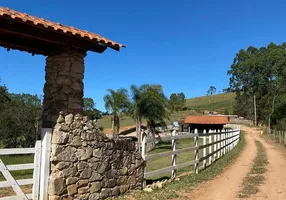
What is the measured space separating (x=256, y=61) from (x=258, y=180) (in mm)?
80101

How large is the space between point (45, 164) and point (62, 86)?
1720 millimetres

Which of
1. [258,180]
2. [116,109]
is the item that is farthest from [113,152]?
[116,109]

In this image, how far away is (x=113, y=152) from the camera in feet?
27.7

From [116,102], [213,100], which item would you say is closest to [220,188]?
[116,102]

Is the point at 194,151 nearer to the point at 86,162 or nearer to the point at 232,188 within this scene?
the point at 232,188

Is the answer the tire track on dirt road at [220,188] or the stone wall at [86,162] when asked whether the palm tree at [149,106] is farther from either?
the stone wall at [86,162]

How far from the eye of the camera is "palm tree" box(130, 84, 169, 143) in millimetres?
39156

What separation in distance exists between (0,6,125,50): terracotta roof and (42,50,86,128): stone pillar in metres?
0.47

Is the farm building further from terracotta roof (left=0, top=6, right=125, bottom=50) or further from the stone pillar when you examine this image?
the stone pillar

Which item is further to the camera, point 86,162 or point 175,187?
point 175,187

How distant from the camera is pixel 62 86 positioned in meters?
7.56

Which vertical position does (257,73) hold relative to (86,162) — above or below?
above

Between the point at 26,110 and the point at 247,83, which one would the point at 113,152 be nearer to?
the point at 26,110

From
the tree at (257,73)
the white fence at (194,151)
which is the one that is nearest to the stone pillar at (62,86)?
the white fence at (194,151)
